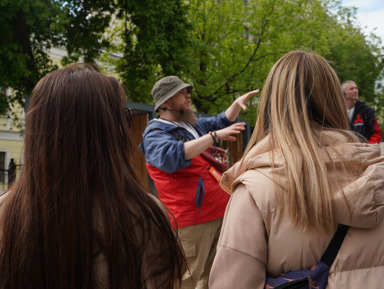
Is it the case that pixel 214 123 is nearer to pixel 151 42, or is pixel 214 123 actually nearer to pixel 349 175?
pixel 349 175

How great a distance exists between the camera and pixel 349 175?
1.75 metres

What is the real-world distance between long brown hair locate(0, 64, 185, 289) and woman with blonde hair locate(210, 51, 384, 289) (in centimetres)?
27

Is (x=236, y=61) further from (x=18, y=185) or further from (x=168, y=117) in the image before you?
(x=18, y=185)

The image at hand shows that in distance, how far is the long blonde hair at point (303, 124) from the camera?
1685mm

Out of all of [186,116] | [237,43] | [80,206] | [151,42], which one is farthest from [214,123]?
[237,43]

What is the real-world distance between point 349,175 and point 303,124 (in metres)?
0.29

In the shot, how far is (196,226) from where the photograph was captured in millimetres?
3766

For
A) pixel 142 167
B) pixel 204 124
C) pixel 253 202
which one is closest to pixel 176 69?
pixel 142 167

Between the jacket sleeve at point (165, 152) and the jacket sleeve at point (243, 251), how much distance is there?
1836 millimetres

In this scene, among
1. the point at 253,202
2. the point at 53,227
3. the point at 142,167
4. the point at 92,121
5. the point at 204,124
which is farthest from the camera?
the point at 142,167

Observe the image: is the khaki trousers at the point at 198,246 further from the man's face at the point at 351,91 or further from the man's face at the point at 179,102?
the man's face at the point at 351,91

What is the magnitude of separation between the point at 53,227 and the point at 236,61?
19.5 m

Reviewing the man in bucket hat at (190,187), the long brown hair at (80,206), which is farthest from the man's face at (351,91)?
the long brown hair at (80,206)

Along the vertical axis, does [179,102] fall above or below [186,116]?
above
